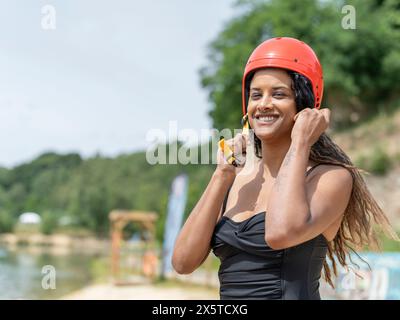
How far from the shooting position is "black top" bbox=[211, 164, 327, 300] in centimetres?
200

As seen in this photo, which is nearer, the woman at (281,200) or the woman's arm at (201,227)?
the woman at (281,200)

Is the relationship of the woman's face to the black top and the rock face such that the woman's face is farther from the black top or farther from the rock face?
the rock face

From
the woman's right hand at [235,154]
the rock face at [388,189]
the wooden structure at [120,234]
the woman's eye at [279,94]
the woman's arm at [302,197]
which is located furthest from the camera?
the wooden structure at [120,234]

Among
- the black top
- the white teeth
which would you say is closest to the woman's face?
the white teeth

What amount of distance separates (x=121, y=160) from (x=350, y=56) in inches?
Result: 2602

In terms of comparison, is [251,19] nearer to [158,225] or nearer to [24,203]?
[158,225]

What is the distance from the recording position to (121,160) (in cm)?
8931

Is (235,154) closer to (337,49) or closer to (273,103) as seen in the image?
(273,103)

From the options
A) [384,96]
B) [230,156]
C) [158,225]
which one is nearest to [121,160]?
[158,225]

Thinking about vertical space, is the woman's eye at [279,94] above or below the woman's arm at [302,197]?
above

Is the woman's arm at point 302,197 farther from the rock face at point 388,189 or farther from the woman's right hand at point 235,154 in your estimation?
the rock face at point 388,189

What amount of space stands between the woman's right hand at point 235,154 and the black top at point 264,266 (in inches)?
8.6

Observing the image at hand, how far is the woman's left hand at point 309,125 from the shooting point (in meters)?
2.01

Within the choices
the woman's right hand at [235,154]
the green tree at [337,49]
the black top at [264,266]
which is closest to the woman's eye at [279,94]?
the woman's right hand at [235,154]
